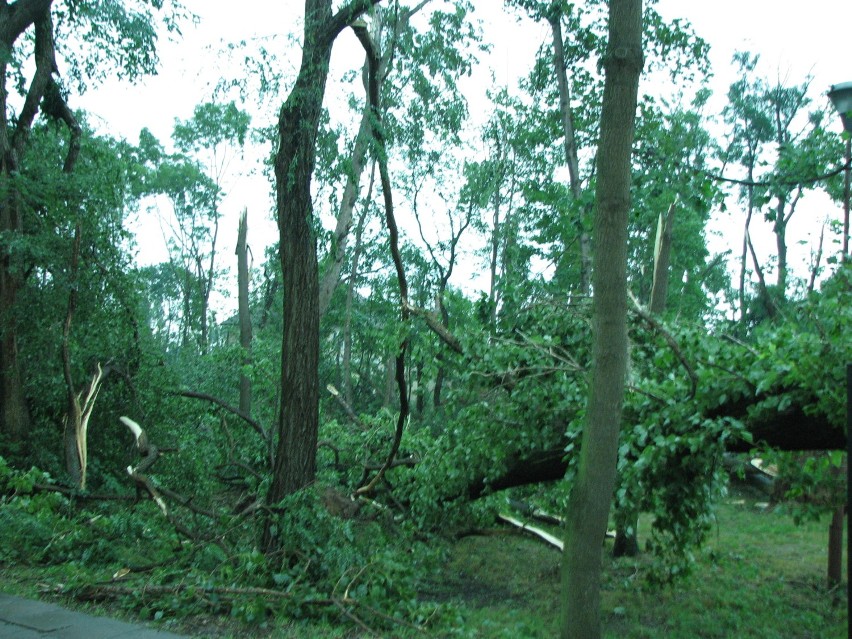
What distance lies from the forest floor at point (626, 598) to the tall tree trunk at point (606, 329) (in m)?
1.10

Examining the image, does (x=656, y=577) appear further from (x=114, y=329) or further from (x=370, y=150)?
(x=114, y=329)

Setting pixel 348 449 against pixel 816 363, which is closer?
pixel 816 363

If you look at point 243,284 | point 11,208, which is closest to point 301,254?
point 11,208

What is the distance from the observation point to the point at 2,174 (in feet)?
41.4

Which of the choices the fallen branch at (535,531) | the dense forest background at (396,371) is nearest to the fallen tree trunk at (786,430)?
the dense forest background at (396,371)

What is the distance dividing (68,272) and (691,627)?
9.58 m

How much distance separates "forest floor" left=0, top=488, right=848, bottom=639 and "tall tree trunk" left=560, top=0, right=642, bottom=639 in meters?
1.10

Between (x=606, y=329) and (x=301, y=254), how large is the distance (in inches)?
169

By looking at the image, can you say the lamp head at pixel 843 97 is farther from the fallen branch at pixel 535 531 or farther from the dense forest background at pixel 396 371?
the fallen branch at pixel 535 531

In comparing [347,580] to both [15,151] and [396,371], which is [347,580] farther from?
[15,151]

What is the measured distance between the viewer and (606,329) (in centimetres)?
544

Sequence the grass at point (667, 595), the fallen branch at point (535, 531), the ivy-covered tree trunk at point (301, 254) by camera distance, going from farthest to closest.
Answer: the fallen branch at point (535, 531) → the ivy-covered tree trunk at point (301, 254) → the grass at point (667, 595)

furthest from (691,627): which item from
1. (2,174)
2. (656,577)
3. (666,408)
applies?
(2,174)

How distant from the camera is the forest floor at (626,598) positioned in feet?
20.9
